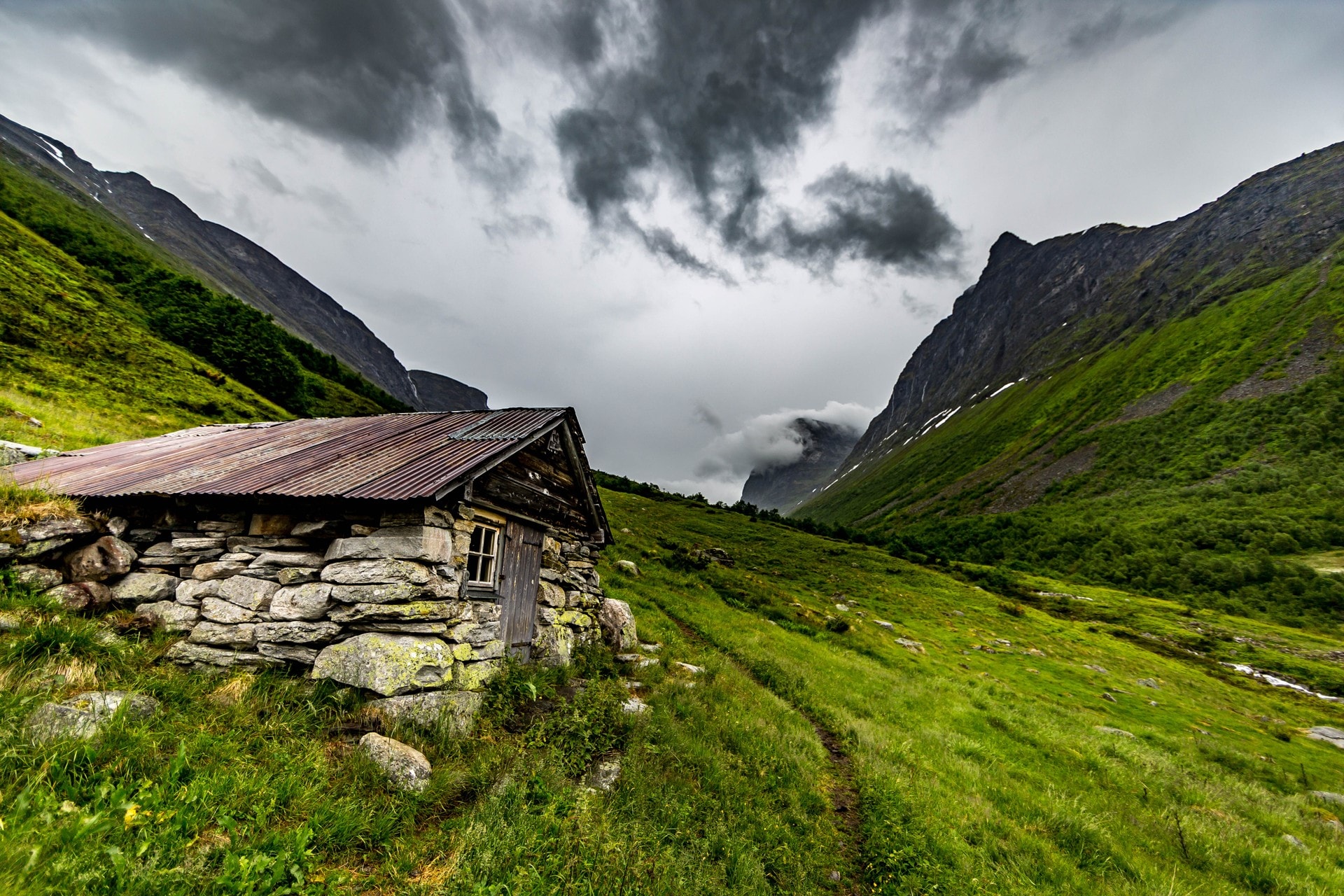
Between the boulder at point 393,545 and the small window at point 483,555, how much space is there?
1.89 meters

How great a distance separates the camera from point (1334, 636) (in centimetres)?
3872

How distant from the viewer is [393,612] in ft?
30.3

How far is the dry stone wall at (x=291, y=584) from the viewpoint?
920cm

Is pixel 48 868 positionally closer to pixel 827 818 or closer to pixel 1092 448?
pixel 827 818

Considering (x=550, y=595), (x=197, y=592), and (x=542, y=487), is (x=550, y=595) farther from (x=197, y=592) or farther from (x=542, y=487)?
(x=197, y=592)

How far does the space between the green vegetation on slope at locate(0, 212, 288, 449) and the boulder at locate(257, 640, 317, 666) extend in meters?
20.7

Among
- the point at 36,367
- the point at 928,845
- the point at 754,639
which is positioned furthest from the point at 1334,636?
the point at 36,367

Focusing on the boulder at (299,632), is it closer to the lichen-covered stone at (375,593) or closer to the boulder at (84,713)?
the lichen-covered stone at (375,593)

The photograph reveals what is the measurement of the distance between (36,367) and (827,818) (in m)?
50.8

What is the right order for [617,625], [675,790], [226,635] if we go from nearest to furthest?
[675,790]
[226,635]
[617,625]

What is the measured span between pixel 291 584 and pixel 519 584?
16.5 feet

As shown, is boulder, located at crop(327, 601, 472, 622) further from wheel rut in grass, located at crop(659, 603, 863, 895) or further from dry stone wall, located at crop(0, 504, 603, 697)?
wheel rut in grass, located at crop(659, 603, 863, 895)

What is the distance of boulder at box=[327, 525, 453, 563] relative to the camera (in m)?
9.61

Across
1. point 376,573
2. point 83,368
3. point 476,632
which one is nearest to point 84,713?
point 376,573
